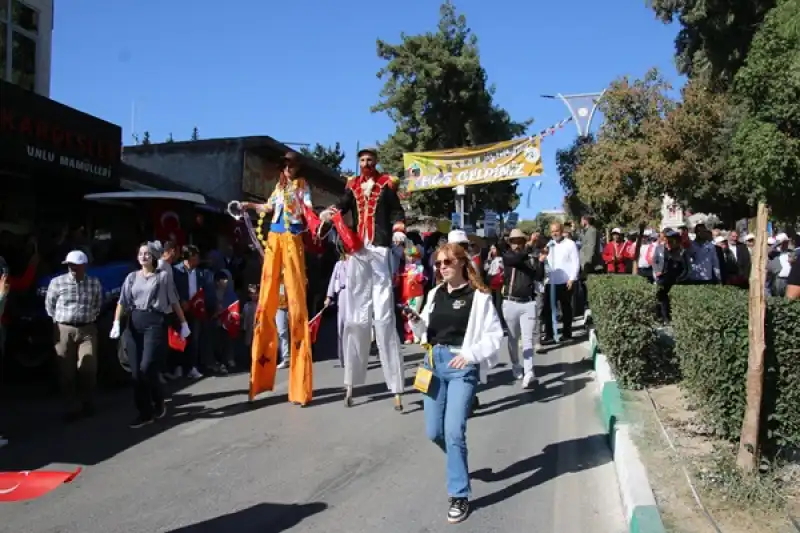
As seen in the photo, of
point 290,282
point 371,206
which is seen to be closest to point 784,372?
point 371,206

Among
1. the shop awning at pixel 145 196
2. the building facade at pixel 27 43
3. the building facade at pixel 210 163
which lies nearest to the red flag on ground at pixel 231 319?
the shop awning at pixel 145 196

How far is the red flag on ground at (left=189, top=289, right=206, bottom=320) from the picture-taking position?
34.0 feet

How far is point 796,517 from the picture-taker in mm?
4730

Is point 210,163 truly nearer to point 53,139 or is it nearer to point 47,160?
point 53,139

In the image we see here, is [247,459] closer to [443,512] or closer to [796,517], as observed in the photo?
[443,512]

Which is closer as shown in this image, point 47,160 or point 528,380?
point 528,380

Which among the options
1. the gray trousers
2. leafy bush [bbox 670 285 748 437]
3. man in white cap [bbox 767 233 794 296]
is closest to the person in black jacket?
the gray trousers

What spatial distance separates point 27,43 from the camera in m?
14.4

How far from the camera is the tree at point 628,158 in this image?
2019cm

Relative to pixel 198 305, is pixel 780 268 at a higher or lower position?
higher

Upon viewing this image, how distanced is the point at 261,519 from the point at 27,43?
41.0 ft

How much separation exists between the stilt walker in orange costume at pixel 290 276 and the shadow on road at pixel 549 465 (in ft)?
9.35

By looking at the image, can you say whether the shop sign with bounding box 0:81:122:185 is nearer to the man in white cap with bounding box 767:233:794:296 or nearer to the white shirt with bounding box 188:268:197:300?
the white shirt with bounding box 188:268:197:300

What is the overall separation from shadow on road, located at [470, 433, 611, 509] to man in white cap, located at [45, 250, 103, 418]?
4.25 metres
